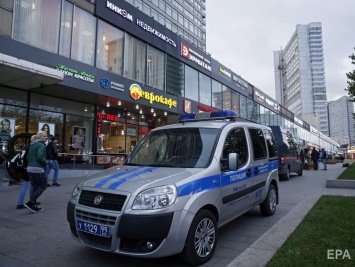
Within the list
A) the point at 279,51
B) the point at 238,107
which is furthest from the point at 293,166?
the point at 279,51

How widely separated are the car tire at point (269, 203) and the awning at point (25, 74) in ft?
32.9

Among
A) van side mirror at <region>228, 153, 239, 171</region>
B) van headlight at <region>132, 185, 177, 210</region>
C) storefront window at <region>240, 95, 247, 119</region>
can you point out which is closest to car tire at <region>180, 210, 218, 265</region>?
van headlight at <region>132, 185, 177, 210</region>

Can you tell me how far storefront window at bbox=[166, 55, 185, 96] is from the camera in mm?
22875

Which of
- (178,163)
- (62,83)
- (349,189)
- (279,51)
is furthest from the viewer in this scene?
(279,51)

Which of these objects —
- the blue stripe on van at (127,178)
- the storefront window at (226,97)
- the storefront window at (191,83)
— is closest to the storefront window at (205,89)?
the storefront window at (191,83)

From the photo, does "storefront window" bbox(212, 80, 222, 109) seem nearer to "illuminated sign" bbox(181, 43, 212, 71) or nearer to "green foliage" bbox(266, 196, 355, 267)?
"illuminated sign" bbox(181, 43, 212, 71)

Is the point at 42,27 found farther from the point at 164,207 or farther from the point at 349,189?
the point at 349,189

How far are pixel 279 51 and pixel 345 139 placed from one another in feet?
202

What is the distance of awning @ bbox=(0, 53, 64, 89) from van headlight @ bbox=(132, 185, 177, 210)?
9.75m

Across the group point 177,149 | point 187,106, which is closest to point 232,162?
point 177,149

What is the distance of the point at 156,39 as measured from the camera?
2183 centimetres

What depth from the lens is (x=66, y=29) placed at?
1579 centimetres

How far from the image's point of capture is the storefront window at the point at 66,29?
1545cm

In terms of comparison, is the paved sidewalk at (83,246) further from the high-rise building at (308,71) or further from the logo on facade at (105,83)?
the high-rise building at (308,71)
